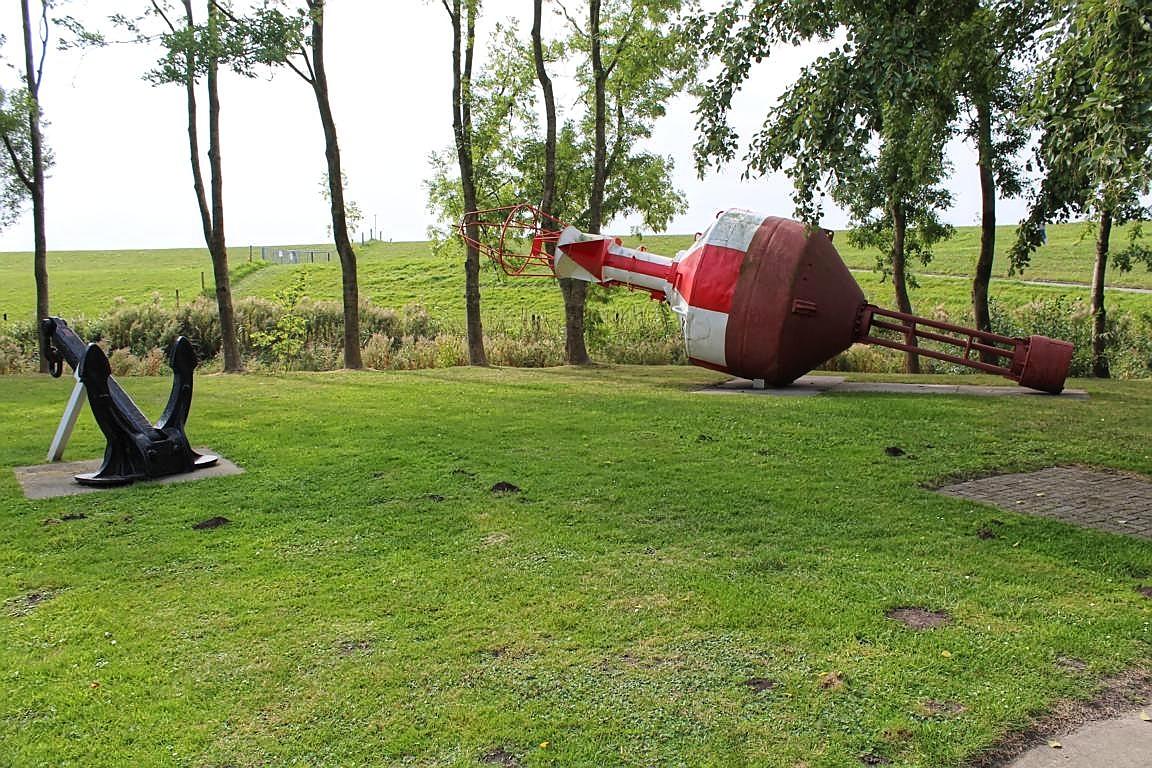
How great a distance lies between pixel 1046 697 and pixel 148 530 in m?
6.04

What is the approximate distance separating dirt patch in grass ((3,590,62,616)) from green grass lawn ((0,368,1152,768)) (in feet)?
0.22

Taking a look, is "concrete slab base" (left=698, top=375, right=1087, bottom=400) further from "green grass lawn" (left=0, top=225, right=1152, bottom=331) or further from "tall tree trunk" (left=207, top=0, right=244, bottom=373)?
"green grass lawn" (left=0, top=225, right=1152, bottom=331)

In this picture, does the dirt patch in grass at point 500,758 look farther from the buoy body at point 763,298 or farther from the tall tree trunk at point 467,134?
the tall tree trunk at point 467,134

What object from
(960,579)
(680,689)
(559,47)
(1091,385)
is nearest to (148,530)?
(680,689)

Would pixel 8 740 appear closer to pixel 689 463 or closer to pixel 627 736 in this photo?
pixel 627 736

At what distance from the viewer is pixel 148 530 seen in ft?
22.1

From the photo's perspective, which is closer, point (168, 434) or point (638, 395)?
point (168, 434)

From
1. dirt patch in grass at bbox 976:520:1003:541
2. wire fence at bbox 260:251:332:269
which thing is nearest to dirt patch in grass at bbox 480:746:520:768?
dirt patch in grass at bbox 976:520:1003:541

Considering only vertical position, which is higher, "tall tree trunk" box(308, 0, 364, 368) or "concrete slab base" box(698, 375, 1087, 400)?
"tall tree trunk" box(308, 0, 364, 368)

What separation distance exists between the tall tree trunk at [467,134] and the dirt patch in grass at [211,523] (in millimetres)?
13363

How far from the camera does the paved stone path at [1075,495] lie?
6.91m

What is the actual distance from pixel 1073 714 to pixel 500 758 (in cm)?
252

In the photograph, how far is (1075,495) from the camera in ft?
25.2

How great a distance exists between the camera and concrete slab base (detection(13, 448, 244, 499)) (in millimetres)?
7946
